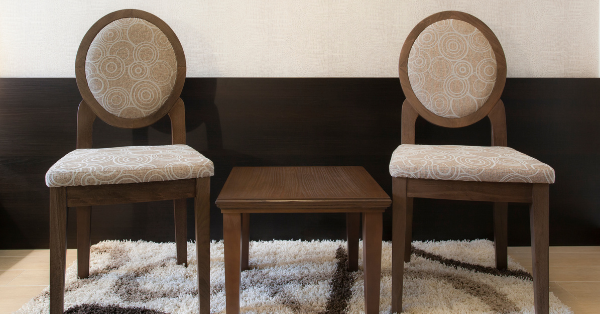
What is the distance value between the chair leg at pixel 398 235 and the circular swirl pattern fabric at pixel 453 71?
500 millimetres

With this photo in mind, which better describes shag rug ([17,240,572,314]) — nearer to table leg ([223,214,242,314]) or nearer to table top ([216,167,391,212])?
table leg ([223,214,242,314])

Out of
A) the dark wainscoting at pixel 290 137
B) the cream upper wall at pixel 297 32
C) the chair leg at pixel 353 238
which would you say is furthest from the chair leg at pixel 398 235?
the cream upper wall at pixel 297 32

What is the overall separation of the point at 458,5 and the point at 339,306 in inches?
55.3

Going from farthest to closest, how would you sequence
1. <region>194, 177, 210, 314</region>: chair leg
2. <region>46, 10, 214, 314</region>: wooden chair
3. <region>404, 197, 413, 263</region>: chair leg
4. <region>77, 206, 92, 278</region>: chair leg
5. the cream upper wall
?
the cream upper wall
<region>404, 197, 413, 263</region>: chair leg
<region>77, 206, 92, 278</region>: chair leg
<region>46, 10, 214, 314</region>: wooden chair
<region>194, 177, 210, 314</region>: chair leg

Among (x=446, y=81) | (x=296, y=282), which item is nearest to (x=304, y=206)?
(x=296, y=282)

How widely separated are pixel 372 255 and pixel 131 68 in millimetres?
1139

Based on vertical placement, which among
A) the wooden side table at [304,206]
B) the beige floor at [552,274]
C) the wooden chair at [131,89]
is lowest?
the beige floor at [552,274]

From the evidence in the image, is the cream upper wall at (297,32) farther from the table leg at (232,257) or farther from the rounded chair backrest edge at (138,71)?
the table leg at (232,257)

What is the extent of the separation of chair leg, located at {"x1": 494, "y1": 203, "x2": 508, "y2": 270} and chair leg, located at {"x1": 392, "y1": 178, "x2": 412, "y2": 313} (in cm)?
55

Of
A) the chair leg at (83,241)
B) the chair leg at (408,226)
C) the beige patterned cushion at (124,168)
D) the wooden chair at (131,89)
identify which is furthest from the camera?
the chair leg at (408,226)

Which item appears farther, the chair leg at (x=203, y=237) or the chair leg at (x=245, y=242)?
the chair leg at (x=245, y=242)

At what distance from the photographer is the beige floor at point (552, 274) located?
4.94 feet

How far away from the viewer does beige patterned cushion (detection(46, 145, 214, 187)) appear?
124 cm

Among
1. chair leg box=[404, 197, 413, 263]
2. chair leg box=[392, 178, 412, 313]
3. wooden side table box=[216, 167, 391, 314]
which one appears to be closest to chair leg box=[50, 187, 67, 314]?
wooden side table box=[216, 167, 391, 314]
